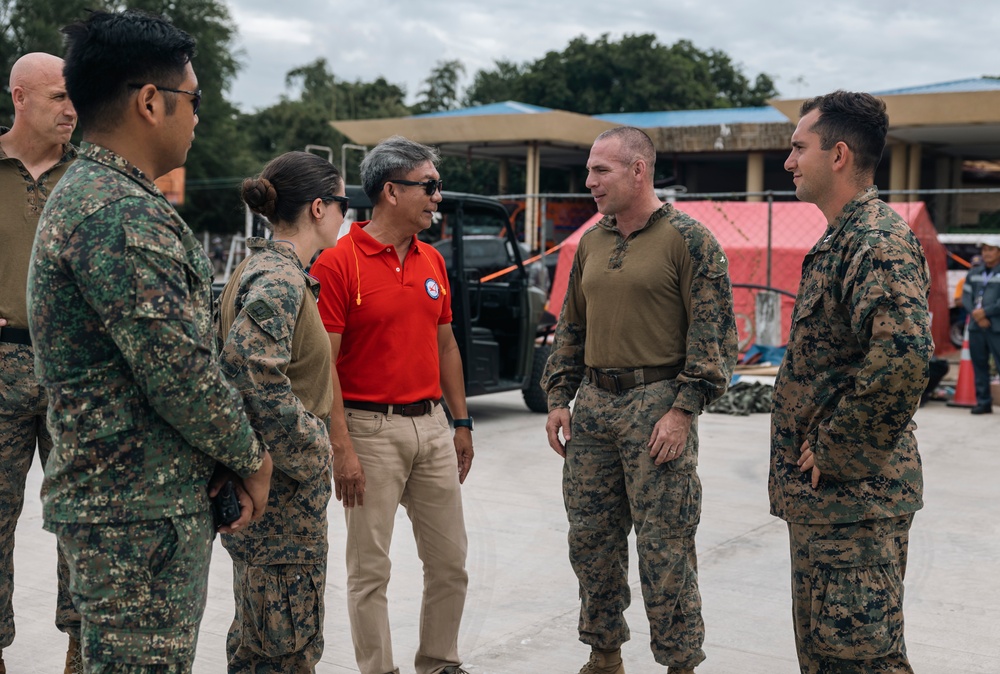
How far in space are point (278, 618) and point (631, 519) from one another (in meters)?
1.41

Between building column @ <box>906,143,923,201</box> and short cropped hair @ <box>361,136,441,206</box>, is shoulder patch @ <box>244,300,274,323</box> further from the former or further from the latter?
building column @ <box>906,143,923,201</box>

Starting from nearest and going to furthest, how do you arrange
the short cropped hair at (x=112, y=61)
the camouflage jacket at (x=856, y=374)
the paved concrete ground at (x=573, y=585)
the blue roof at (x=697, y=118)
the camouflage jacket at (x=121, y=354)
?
the camouflage jacket at (x=121, y=354), the short cropped hair at (x=112, y=61), the camouflage jacket at (x=856, y=374), the paved concrete ground at (x=573, y=585), the blue roof at (x=697, y=118)

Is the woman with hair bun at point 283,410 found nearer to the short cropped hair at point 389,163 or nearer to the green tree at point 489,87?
the short cropped hair at point 389,163

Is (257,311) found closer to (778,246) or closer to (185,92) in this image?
(185,92)

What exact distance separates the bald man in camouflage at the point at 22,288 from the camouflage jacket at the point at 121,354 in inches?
59.3

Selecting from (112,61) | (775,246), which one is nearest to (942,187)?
(775,246)

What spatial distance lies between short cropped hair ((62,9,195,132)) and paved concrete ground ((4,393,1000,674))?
2384mm

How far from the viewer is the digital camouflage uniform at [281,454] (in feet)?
8.95

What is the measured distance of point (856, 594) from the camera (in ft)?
9.32

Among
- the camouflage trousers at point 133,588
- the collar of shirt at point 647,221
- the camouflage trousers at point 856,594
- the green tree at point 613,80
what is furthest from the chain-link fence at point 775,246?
the green tree at point 613,80

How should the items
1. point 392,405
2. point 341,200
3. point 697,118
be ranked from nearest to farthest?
point 341,200 < point 392,405 < point 697,118

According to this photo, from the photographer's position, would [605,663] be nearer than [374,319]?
No

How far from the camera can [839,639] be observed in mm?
2848

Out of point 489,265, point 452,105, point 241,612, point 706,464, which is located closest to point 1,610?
point 241,612
